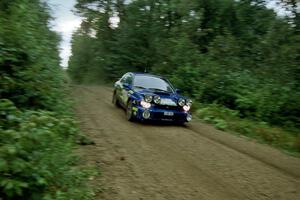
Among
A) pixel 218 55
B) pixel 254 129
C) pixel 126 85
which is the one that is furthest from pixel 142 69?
pixel 254 129

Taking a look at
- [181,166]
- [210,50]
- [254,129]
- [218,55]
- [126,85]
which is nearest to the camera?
[181,166]

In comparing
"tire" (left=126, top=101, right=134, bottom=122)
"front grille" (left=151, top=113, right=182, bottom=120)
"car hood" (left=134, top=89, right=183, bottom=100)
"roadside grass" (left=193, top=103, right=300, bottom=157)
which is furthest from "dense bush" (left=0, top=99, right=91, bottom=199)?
"roadside grass" (left=193, top=103, right=300, bottom=157)

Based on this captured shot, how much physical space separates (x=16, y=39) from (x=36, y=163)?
515 centimetres

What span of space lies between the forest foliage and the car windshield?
4380 millimetres

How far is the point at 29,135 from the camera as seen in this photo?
13.2ft

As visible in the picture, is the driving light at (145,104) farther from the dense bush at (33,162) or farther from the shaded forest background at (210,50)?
the dense bush at (33,162)

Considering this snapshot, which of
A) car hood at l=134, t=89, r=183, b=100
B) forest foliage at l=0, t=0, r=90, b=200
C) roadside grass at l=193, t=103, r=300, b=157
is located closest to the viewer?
forest foliage at l=0, t=0, r=90, b=200

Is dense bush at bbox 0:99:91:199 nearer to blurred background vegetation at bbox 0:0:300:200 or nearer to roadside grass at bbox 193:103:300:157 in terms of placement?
blurred background vegetation at bbox 0:0:300:200

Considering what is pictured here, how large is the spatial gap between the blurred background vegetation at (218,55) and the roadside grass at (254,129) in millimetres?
36

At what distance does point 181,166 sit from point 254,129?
575 centimetres

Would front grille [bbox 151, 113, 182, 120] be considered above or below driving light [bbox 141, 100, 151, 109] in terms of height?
below

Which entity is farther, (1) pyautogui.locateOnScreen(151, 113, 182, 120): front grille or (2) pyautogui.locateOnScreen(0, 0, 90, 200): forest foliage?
(1) pyautogui.locateOnScreen(151, 113, 182, 120): front grille

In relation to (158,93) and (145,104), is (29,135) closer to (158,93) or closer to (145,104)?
(145,104)

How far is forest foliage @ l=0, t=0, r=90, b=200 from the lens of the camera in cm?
384
